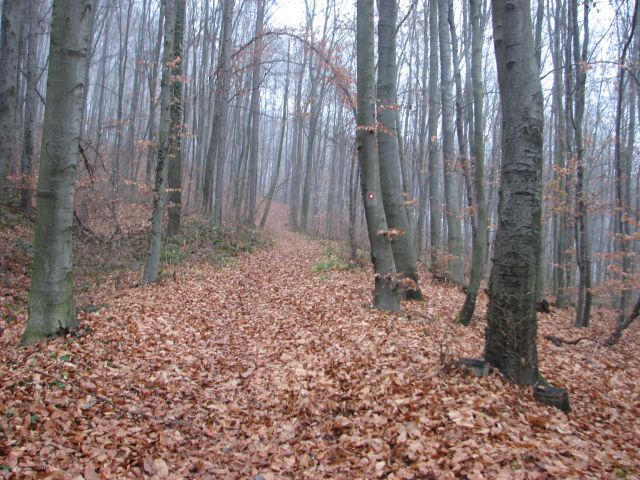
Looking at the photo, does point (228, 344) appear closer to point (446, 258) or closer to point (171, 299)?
point (171, 299)

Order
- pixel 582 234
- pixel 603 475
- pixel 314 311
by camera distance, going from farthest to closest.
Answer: pixel 582 234 < pixel 314 311 < pixel 603 475

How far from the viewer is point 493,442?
11.4 ft

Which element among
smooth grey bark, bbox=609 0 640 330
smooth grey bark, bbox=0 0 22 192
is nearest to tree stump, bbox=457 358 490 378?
smooth grey bark, bbox=609 0 640 330

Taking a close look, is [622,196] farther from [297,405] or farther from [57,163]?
[57,163]

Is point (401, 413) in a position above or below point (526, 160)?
below

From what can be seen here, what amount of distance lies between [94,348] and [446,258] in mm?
9547

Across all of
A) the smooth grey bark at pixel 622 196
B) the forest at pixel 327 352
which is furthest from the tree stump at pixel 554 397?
the smooth grey bark at pixel 622 196

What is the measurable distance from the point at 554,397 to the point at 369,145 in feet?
14.3

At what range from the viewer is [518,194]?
14.3ft

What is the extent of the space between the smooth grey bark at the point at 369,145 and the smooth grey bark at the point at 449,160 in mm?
5335

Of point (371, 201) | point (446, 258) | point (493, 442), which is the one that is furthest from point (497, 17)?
point (446, 258)

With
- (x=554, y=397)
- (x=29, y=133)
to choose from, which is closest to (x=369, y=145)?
(x=554, y=397)

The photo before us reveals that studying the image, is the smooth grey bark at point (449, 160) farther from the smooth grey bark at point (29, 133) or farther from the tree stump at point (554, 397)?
A: the smooth grey bark at point (29, 133)

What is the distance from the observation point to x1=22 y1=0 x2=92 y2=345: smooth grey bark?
5.22 m
